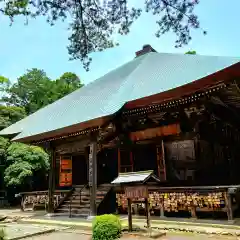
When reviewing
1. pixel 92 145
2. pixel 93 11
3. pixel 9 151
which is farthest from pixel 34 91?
pixel 93 11

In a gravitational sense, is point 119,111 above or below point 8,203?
above

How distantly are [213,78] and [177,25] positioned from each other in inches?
76.9

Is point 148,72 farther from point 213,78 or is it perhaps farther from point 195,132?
point 213,78

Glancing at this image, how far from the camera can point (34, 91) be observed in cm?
4469

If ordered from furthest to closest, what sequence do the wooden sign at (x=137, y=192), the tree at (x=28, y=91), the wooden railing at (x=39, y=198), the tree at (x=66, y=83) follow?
the tree at (x=28, y=91), the tree at (x=66, y=83), the wooden railing at (x=39, y=198), the wooden sign at (x=137, y=192)

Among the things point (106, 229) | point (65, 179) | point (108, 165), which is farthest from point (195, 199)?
point (65, 179)

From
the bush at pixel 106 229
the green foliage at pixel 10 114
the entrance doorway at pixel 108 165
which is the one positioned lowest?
the bush at pixel 106 229

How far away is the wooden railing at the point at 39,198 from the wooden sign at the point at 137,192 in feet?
21.8

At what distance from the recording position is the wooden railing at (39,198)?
14.4 metres

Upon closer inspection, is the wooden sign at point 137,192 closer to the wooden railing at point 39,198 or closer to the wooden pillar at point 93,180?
the wooden pillar at point 93,180

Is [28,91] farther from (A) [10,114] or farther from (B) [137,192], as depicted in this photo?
(B) [137,192]

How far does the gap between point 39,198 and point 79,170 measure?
308cm

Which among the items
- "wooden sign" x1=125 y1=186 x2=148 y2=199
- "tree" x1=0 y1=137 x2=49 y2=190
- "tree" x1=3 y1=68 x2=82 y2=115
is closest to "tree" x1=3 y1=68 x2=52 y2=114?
"tree" x1=3 y1=68 x2=82 y2=115

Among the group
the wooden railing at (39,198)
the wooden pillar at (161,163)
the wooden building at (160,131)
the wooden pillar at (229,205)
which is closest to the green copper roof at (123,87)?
the wooden building at (160,131)
